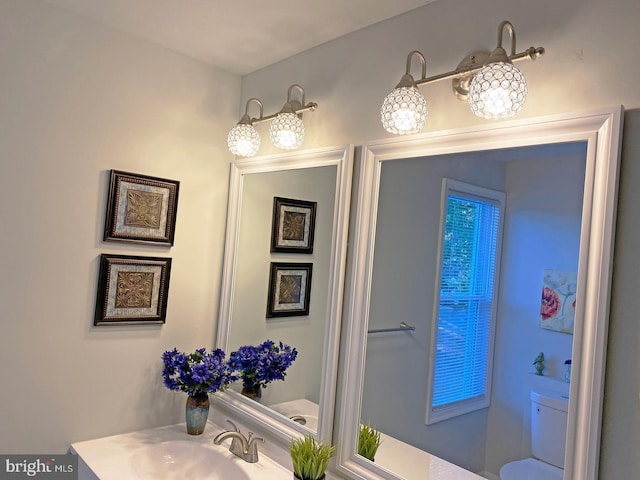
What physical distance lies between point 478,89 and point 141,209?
1408 millimetres

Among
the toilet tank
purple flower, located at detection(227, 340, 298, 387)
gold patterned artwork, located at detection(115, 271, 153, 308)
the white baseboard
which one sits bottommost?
the white baseboard

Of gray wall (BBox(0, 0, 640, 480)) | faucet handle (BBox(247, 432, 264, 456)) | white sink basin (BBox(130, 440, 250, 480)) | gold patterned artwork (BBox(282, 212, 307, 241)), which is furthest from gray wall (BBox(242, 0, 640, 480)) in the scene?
white sink basin (BBox(130, 440, 250, 480))

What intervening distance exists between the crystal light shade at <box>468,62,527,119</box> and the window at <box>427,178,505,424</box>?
0.74 ft

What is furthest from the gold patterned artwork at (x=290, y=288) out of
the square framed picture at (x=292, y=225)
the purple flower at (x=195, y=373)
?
the purple flower at (x=195, y=373)

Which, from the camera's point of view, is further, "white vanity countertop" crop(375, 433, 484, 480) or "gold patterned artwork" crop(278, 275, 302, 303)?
"gold patterned artwork" crop(278, 275, 302, 303)

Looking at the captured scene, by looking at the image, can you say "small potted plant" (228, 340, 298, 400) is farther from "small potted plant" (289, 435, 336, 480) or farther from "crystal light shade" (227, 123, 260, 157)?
"crystal light shade" (227, 123, 260, 157)

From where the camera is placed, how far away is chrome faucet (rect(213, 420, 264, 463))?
185 centimetres

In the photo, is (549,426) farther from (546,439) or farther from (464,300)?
(464,300)

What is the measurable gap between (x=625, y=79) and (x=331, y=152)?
93 centimetres

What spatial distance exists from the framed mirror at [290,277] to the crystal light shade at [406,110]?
12.1 inches

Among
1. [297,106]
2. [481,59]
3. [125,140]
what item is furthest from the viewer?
[125,140]

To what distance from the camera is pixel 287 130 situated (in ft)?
5.99

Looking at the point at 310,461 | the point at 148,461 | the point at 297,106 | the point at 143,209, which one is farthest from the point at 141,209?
the point at 310,461

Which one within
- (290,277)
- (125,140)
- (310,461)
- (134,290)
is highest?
(125,140)
